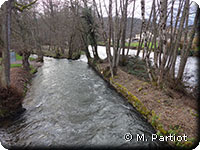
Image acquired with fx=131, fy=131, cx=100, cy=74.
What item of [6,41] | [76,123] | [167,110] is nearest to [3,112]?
[6,41]

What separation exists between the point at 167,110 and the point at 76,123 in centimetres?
393

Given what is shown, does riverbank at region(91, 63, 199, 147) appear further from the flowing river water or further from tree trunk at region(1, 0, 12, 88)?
tree trunk at region(1, 0, 12, 88)

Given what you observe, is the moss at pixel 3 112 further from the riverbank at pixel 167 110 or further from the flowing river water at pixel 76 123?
the riverbank at pixel 167 110

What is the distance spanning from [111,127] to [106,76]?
23.5ft

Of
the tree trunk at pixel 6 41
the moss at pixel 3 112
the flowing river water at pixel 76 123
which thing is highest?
the tree trunk at pixel 6 41

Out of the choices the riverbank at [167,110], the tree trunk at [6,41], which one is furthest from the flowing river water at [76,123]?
the tree trunk at [6,41]

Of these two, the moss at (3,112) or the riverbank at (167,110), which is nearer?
the riverbank at (167,110)

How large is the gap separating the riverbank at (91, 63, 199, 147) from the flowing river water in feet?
1.34

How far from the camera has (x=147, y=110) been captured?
5922 millimetres

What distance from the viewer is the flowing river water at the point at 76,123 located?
189 inches

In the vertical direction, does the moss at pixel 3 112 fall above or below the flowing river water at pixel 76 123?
above

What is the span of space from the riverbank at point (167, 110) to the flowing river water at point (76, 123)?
1.34 feet

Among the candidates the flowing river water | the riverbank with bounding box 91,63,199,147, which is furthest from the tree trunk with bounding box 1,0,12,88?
the riverbank with bounding box 91,63,199,147

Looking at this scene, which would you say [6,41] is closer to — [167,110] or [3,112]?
[3,112]
